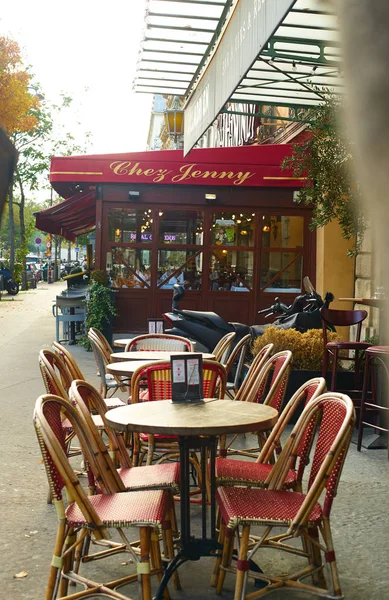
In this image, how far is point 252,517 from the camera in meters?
3.20

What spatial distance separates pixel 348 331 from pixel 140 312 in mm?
4405

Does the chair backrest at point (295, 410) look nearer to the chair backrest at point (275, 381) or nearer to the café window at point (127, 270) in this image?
the chair backrest at point (275, 381)

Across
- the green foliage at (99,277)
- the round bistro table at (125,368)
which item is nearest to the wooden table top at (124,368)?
the round bistro table at (125,368)

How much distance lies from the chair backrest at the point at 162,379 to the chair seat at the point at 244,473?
0.92 meters

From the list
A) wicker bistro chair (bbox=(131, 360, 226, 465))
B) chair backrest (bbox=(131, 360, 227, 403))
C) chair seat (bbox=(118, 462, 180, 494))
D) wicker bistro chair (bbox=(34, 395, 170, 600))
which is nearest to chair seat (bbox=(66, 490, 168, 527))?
wicker bistro chair (bbox=(34, 395, 170, 600))

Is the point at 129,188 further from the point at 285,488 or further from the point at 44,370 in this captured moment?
the point at 285,488

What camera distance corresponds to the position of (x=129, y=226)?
15.3 m

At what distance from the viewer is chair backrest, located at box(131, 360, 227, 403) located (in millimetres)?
4922

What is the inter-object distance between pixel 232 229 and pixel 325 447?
1222cm

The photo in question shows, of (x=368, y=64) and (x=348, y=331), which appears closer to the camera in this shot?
(x=368, y=64)

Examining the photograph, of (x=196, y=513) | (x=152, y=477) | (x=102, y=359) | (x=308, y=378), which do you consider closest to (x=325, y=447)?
(x=152, y=477)

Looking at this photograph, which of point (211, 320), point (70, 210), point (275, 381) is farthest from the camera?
point (70, 210)

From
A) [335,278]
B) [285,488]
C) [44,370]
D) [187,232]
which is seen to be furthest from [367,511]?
[187,232]

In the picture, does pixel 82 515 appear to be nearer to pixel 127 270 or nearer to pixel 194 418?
pixel 194 418
